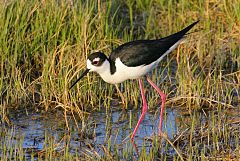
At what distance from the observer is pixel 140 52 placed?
6473 mm

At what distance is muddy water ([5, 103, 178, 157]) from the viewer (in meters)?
6.01

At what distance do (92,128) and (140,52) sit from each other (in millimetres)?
787

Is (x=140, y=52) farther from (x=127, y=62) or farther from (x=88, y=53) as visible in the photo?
(x=88, y=53)

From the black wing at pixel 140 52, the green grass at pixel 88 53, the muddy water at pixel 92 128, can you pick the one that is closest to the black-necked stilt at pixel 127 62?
the black wing at pixel 140 52

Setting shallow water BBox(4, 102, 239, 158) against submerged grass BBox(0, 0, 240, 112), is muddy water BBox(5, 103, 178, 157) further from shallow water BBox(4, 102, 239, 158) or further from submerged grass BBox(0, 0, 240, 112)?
submerged grass BBox(0, 0, 240, 112)

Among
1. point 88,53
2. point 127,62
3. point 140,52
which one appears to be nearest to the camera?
point 127,62

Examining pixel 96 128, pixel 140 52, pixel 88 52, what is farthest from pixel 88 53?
pixel 96 128

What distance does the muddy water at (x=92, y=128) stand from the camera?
6.01m

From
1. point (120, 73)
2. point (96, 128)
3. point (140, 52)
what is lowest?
point (96, 128)

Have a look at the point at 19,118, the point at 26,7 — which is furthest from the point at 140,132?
the point at 26,7

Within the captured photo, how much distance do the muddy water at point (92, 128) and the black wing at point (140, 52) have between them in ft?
1.61

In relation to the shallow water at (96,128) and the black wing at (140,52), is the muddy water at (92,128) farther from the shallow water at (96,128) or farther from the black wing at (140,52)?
the black wing at (140,52)

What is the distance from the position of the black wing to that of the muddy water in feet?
1.61

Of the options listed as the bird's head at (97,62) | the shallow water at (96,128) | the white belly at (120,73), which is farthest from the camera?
the white belly at (120,73)
